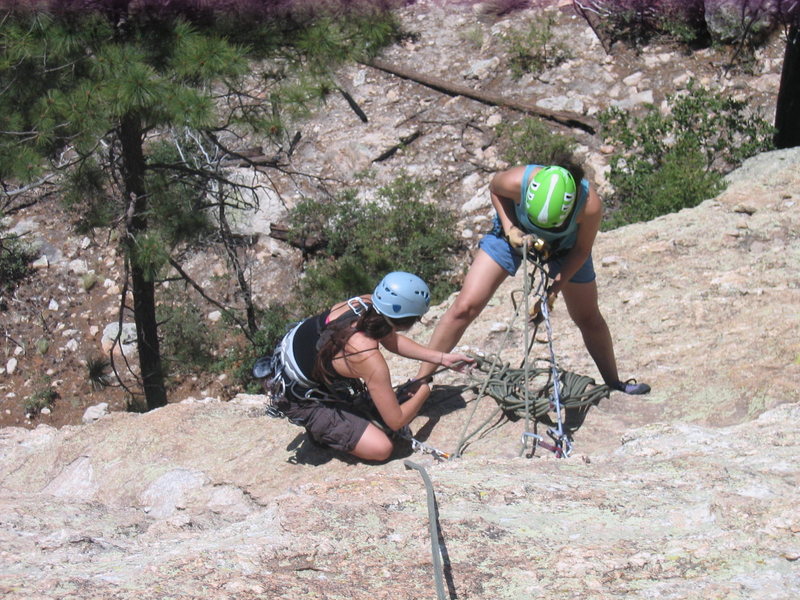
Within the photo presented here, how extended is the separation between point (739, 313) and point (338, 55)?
10.7 feet

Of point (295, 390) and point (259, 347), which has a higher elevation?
point (295, 390)

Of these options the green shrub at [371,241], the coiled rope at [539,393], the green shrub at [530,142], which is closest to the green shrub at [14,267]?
the green shrub at [371,241]

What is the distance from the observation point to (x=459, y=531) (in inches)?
98.4

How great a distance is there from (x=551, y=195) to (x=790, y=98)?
19.5 feet

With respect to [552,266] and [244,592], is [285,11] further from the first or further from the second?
[244,592]

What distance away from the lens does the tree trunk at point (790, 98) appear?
316 inches

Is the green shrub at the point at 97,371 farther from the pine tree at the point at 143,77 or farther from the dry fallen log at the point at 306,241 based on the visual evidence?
the dry fallen log at the point at 306,241

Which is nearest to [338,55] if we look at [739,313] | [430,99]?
[739,313]

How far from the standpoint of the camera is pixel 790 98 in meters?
8.21

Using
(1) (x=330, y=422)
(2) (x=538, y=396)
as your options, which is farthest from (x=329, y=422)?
(2) (x=538, y=396)

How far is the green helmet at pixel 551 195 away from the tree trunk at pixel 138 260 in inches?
127

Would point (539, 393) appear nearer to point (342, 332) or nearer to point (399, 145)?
point (342, 332)

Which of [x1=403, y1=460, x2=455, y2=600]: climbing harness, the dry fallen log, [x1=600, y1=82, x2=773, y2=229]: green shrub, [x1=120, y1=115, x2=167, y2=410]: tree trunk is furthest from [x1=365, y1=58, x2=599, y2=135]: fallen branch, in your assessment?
[x1=403, y1=460, x2=455, y2=600]: climbing harness

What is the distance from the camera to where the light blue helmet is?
11.6 feet
